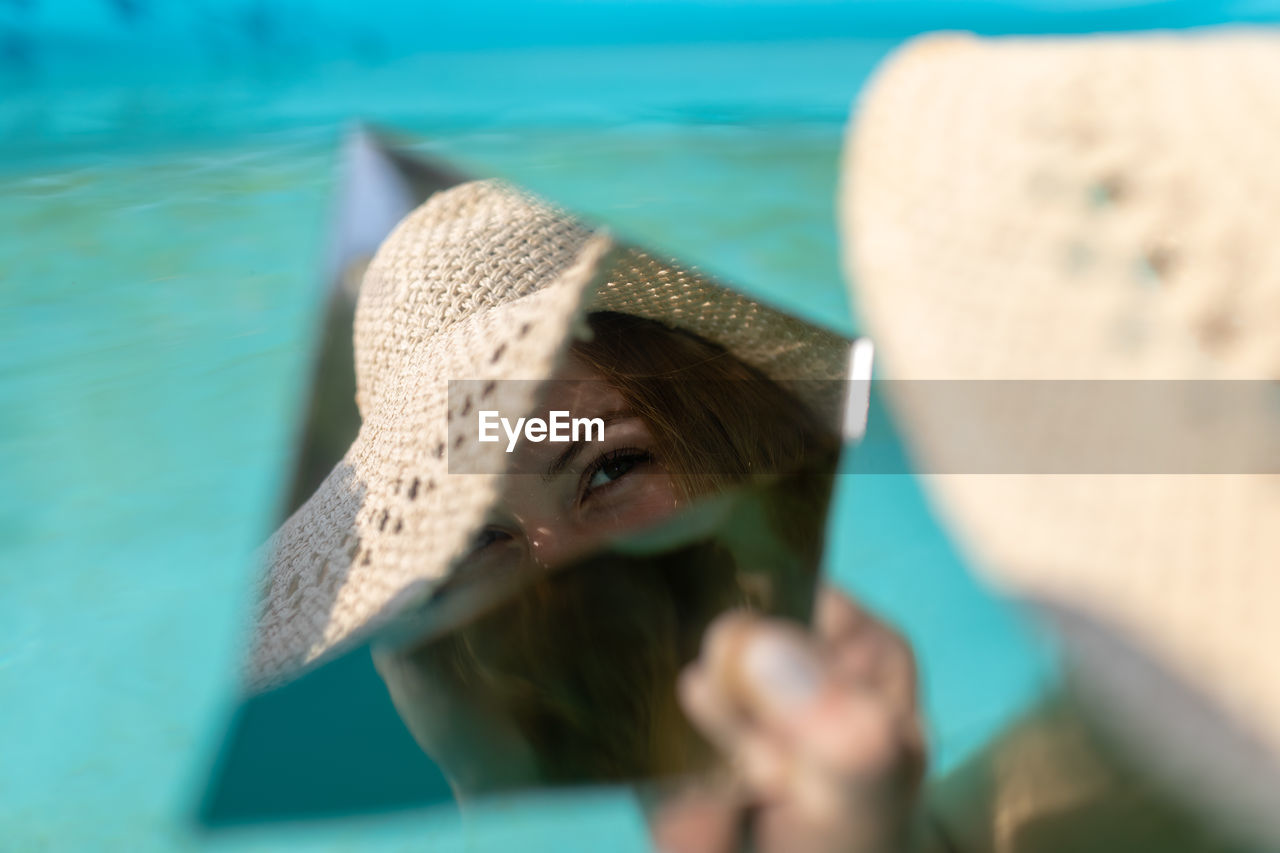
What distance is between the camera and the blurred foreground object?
4.96 ft

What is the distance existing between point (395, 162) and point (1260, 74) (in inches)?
58.8

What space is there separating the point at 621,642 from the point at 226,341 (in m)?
2.39

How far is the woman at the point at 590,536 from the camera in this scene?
37cm

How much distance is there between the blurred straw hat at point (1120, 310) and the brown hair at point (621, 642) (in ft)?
0.52

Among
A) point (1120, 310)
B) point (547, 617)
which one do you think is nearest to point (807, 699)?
point (1120, 310)

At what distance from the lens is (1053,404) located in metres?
0.31

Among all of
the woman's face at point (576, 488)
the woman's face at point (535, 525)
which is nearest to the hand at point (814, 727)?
the woman's face at point (535, 525)

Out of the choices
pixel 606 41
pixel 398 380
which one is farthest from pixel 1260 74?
pixel 606 41

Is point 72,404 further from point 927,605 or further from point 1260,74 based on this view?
point 1260,74

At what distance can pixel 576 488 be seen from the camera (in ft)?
2.90

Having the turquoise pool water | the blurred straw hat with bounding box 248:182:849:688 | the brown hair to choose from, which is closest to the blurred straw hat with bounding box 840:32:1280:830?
the turquoise pool water

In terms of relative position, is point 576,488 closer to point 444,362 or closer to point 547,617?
point 444,362

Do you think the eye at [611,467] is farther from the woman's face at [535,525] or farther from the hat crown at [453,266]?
the hat crown at [453,266]

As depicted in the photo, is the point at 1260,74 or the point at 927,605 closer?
the point at 1260,74
